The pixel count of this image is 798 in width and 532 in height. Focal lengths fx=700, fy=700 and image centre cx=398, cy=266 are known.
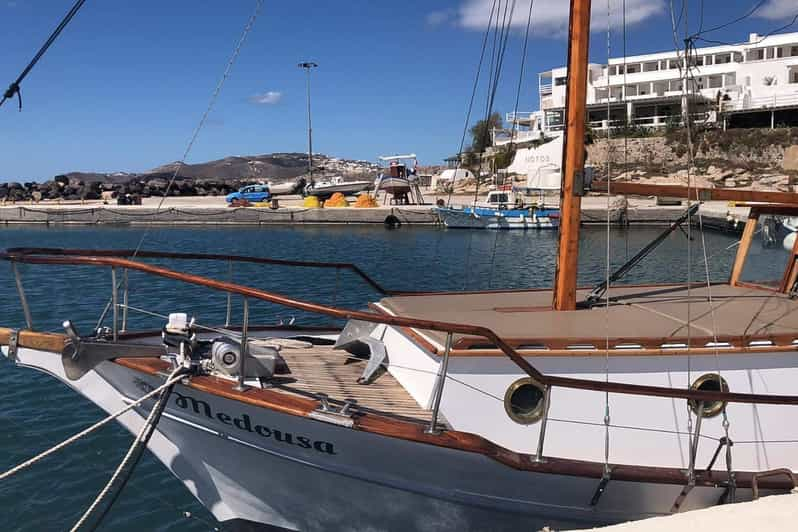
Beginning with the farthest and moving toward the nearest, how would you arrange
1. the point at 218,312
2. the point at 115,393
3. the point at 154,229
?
the point at 154,229 < the point at 218,312 < the point at 115,393

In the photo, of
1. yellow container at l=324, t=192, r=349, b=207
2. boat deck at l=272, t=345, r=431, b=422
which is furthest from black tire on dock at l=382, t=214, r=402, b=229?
boat deck at l=272, t=345, r=431, b=422

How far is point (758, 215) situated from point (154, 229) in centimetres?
5045

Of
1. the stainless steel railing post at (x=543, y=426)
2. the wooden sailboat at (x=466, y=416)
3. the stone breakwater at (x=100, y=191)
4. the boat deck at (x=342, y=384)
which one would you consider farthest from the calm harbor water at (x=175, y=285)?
the stone breakwater at (x=100, y=191)

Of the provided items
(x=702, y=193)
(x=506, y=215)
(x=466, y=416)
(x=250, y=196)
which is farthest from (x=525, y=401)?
(x=250, y=196)

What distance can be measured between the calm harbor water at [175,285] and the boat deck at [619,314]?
1.26 metres

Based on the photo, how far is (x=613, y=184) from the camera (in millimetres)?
7449

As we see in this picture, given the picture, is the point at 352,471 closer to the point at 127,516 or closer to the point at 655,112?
the point at 127,516

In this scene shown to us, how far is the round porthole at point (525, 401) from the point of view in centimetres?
667

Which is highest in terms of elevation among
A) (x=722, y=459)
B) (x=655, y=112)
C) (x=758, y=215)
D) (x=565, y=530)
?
(x=655, y=112)

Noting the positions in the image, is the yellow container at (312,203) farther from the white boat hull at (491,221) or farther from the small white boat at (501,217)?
the white boat hull at (491,221)

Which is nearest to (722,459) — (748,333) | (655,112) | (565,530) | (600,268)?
(748,333)

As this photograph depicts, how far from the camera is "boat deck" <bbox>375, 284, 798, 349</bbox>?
Answer: 682 cm

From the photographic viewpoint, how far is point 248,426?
20.9 feet

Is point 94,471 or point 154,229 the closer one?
point 94,471
